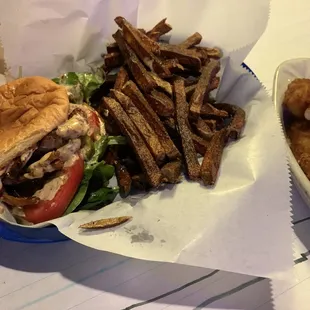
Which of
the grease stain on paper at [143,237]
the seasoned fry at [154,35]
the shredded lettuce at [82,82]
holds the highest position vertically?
the seasoned fry at [154,35]

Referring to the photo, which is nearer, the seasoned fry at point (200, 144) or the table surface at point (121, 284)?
the table surface at point (121, 284)

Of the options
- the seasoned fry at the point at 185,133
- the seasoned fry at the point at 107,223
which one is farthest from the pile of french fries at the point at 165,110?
the seasoned fry at the point at 107,223

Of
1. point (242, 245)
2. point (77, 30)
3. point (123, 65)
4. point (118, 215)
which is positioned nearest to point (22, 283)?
point (118, 215)

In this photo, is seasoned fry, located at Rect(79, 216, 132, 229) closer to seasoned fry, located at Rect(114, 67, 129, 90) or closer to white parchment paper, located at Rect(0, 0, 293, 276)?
white parchment paper, located at Rect(0, 0, 293, 276)

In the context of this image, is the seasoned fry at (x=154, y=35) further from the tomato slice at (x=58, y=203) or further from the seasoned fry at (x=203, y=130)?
the tomato slice at (x=58, y=203)

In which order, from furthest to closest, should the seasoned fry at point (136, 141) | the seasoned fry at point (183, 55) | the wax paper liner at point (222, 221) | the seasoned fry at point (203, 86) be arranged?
the seasoned fry at point (183, 55) → the seasoned fry at point (203, 86) → the seasoned fry at point (136, 141) → the wax paper liner at point (222, 221)
